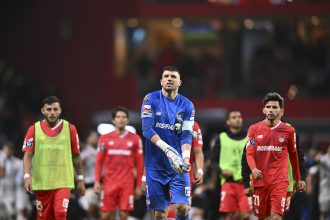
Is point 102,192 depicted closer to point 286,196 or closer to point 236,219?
point 236,219

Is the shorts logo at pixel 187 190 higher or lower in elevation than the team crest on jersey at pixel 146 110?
lower

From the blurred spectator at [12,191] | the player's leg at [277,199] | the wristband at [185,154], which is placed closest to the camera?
the wristband at [185,154]

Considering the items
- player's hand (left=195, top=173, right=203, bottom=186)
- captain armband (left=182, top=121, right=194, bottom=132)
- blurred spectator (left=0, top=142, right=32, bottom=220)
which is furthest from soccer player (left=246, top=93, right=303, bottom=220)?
blurred spectator (left=0, top=142, right=32, bottom=220)

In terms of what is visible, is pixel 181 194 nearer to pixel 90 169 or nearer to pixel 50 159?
pixel 50 159

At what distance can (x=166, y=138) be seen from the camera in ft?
51.2

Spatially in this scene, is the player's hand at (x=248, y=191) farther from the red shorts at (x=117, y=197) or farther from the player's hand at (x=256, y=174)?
the red shorts at (x=117, y=197)

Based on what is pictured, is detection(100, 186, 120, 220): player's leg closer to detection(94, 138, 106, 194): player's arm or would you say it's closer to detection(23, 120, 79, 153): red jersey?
detection(94, 138, 106, 194): player's arm

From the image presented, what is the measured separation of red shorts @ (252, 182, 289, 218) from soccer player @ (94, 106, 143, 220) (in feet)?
11.1

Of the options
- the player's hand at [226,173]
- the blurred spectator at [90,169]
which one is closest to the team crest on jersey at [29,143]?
the player's hand at [226,173]

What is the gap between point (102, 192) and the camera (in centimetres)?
1972

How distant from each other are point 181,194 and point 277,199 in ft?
6.05

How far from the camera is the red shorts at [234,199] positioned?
19.7 meters

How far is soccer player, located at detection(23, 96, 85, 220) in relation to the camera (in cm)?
1678

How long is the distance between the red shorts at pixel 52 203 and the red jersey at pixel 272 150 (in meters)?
2.94
